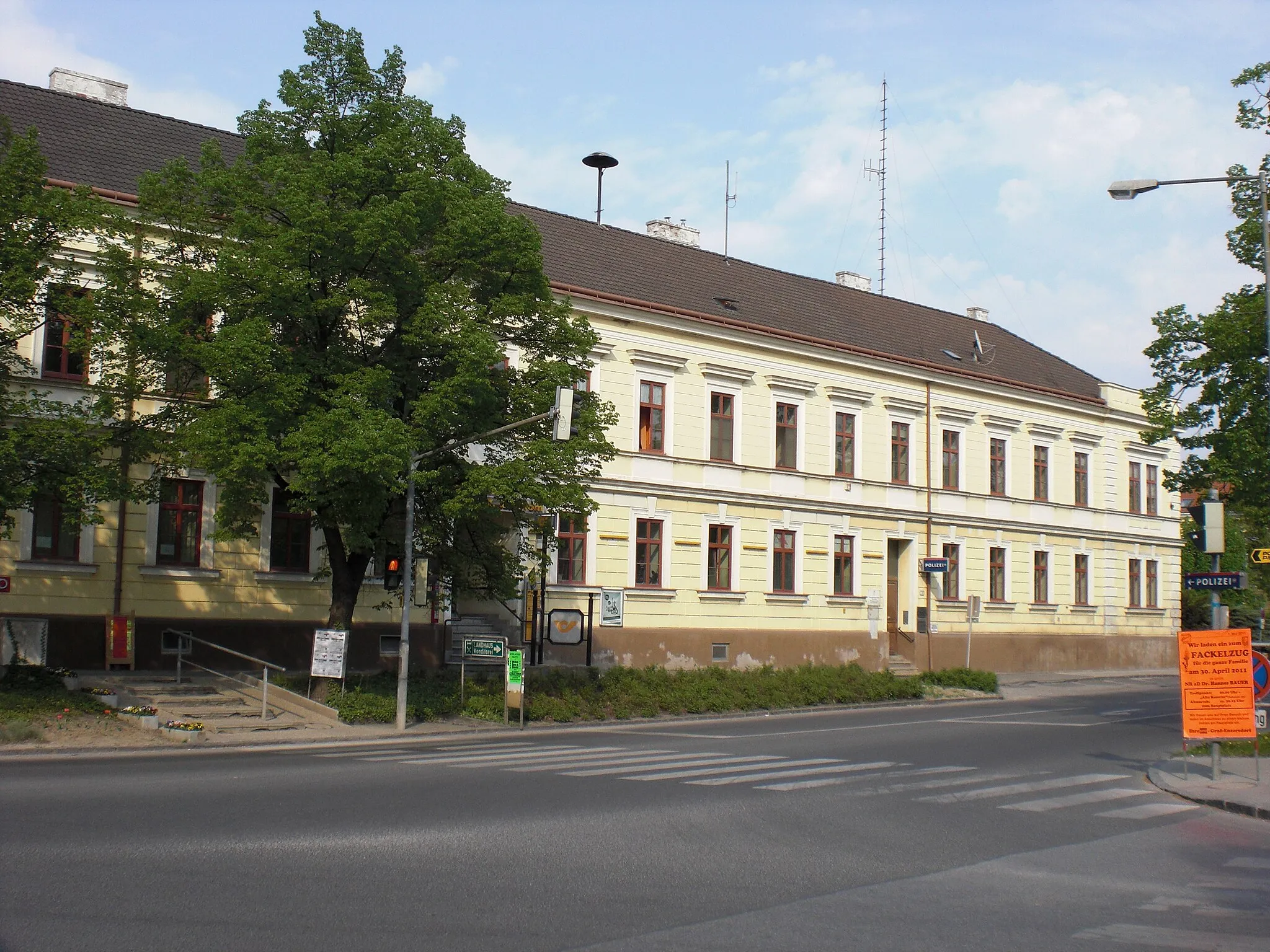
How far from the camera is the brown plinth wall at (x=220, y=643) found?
87.7ft

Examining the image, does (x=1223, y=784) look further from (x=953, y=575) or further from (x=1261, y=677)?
(x=953, y=575)

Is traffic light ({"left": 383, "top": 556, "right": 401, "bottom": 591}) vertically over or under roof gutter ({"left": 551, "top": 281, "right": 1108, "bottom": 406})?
under

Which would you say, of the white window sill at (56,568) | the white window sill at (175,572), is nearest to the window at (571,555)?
the white window sill at (175,572)

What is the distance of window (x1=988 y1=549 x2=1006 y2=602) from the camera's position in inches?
1783

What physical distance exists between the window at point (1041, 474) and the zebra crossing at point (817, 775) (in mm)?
30207

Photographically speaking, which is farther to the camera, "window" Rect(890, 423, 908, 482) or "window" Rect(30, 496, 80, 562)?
"window" Rect(890, 423, 908, 482)

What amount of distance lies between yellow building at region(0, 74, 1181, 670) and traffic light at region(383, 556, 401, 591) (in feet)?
14.1

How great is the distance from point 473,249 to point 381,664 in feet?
38.1

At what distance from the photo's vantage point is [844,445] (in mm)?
41156

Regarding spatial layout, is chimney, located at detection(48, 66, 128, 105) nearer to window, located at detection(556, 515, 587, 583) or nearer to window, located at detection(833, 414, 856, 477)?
window, located at detection(556, 515, 587, 583)

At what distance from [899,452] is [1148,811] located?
28.7 m

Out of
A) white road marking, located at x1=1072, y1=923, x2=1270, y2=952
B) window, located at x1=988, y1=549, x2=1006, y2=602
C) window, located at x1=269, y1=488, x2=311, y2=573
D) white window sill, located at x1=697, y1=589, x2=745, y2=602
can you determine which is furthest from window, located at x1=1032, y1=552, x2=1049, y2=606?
white road marking, located at x1=1072, y1=923, x2=1270, y2=952

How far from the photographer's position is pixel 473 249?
23812mm

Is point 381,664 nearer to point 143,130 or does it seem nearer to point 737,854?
point 143,130
